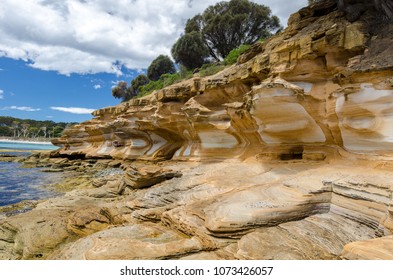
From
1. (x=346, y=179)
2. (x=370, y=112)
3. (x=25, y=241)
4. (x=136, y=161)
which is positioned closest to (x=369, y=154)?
(x=370, y=112)

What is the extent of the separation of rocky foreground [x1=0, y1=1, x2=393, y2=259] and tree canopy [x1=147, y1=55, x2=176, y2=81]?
94.2ft

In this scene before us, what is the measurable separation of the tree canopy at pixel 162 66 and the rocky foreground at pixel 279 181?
28727mm

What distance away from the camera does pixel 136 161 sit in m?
15.2

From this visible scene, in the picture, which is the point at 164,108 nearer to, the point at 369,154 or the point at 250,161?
the point at 250,161

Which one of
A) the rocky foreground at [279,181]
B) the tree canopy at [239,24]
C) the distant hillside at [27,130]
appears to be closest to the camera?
the rocky foreground at [279,181]

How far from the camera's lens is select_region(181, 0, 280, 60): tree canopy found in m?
27.8

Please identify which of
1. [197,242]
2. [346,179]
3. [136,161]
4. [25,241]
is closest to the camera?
[197,242]

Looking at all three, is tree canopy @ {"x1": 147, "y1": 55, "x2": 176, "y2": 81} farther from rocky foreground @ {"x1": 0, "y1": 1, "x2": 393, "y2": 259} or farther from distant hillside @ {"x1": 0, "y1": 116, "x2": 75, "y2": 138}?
distant hillside @ {"x1": 0, "y1": 116, "x2": 75, "y2": 138}

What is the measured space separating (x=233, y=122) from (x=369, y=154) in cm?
433

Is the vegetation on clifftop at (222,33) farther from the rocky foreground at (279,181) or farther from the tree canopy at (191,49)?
the rocky foreground at (279,181)

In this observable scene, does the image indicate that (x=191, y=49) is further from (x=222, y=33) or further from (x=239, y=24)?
(x=239, y=24)

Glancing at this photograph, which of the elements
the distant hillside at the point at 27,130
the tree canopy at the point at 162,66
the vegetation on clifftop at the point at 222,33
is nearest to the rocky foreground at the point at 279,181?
the vegetation on clifftop at the point at 222,33

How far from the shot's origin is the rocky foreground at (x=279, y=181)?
147 inches

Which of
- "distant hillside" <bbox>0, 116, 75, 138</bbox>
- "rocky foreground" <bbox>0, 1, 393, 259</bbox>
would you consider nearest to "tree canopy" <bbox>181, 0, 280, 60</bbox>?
"rocky foreground" <bbox>0, 1, 393, 259</bbox>
